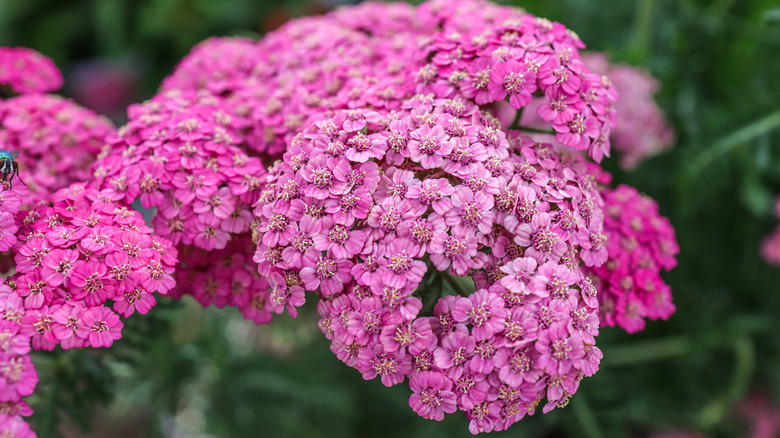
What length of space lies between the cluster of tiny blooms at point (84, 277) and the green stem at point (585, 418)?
1.06 m

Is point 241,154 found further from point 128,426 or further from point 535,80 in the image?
point 128,426

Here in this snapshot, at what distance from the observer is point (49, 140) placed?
121 cm

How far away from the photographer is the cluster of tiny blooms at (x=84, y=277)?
2.89 feet

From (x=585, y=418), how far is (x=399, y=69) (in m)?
0.99

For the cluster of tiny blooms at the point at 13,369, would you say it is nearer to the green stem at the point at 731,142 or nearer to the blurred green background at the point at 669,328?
the blurred green background at the point at 669,328

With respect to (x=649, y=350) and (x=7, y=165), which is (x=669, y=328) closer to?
(x=649, y=350)

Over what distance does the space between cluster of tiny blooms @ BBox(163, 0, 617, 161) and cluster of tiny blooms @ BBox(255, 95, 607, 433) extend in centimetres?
10

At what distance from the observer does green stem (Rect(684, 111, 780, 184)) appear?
5.24 ft

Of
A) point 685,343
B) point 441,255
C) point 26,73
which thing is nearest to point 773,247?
point 685,343

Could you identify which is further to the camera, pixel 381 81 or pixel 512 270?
pixel 381 81

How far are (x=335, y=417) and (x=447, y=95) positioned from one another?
1353 millimetres

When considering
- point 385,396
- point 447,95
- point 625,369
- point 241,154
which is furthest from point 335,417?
point 447,95

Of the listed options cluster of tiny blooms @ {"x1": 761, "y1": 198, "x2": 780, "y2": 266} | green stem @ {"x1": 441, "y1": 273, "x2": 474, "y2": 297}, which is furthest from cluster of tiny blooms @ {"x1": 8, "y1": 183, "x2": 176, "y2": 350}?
cluster of tiny blooms @ {"x1": 761, "y1": 198, "x2": 780, "y2": 266}

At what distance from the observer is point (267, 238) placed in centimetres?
93
